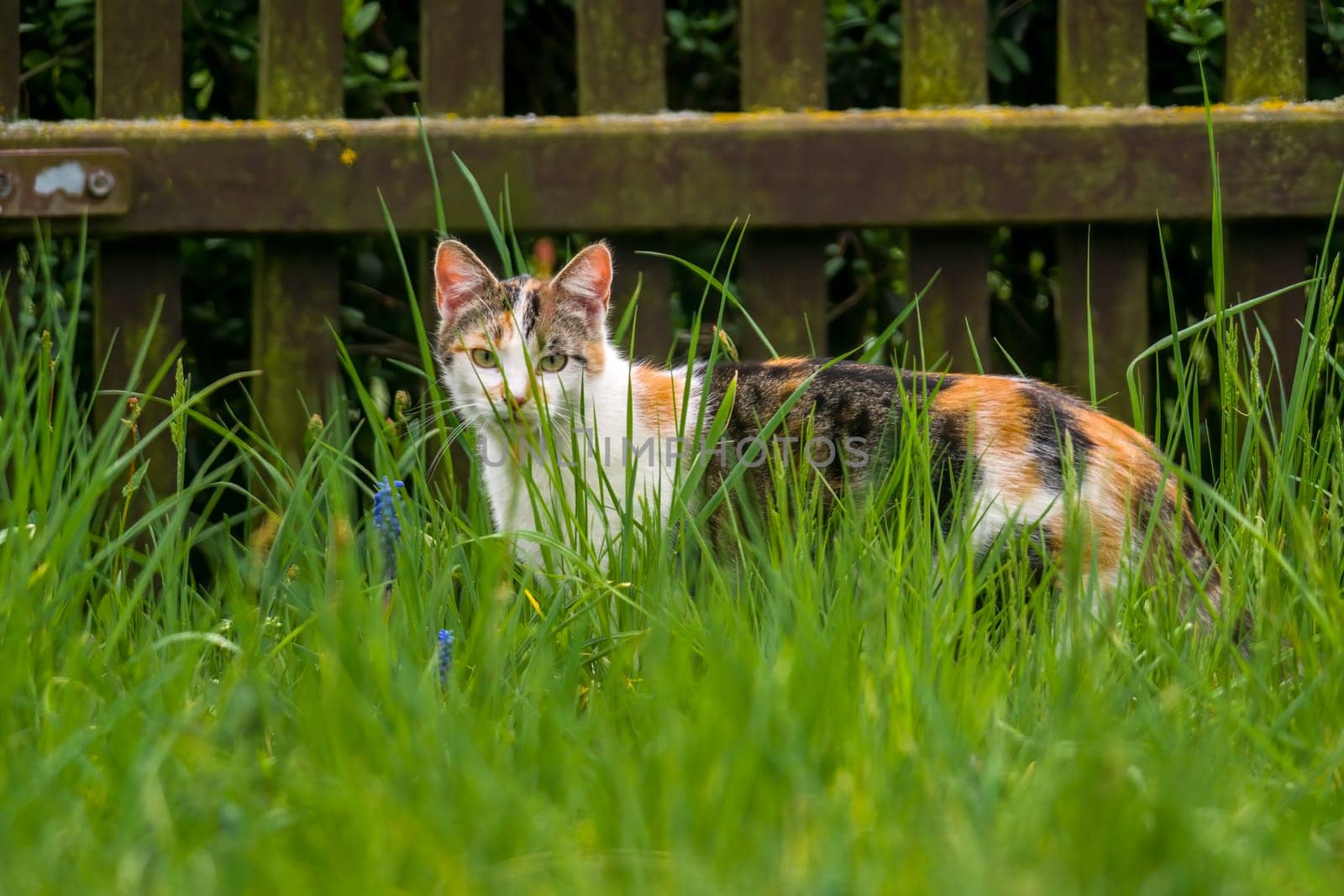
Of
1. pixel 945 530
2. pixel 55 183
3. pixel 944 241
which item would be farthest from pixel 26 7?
pixel 945 530

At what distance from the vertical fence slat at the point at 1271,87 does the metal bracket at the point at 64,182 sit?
2.09 m

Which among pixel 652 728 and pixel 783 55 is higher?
pixel 783 55

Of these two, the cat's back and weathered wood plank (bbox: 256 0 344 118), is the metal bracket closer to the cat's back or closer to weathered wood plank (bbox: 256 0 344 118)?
weathered wood plank (bbox: 256 0 344 118)

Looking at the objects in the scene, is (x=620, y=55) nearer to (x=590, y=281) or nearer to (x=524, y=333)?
(x=590, y=281)

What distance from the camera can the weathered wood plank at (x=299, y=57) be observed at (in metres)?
2.71

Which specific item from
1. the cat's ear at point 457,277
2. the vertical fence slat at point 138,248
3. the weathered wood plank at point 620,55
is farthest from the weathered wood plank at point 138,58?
the weathered wood plank at point 620,55

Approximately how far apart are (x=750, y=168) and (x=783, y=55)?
244 millimetres

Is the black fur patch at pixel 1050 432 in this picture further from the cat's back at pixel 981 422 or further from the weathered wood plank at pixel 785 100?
the weathered wood plank at pixel 785 100

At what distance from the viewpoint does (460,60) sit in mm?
2744

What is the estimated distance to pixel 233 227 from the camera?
2.66 metres

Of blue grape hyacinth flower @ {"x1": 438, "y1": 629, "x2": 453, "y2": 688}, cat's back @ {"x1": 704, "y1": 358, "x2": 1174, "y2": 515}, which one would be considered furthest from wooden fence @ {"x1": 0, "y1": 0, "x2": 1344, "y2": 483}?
blue grape hyacinth flower @ {"x1": 438, "y1": 629, "x2": 453, "y2": 688}

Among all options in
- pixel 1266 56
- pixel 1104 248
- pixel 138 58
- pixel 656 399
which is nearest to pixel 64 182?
pixel 138 58

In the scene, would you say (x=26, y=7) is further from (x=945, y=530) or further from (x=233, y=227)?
(x=945, y=530)

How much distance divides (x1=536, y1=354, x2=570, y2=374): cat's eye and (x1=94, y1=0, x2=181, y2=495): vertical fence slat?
0.71 m
